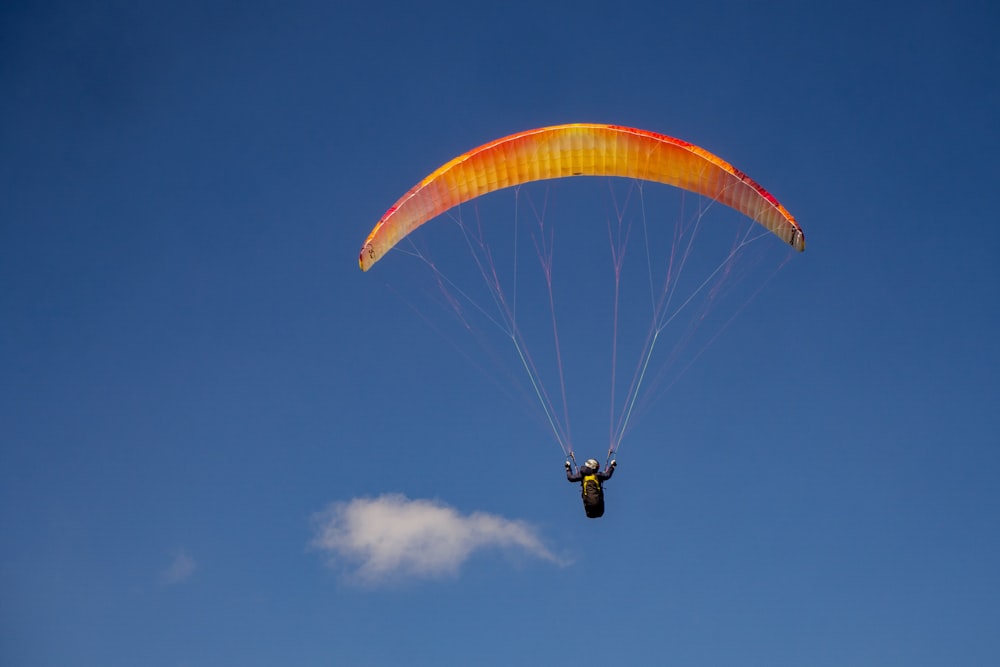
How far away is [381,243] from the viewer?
2173cm

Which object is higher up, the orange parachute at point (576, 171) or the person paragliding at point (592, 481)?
the orange parachute at point (576, 171)

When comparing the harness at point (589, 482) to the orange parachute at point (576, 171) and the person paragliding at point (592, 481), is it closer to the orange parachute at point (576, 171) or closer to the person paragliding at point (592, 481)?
the person paragliding at point (592, 481)

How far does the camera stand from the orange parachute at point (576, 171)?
70.3 feet

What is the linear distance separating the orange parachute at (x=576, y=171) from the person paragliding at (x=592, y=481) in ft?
19.0

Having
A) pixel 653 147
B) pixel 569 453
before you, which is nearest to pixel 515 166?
pixel 653 147

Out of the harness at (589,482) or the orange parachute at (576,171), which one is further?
the orange parachute at (576,171)

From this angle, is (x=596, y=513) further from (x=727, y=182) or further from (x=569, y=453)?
(x=727, y=182)

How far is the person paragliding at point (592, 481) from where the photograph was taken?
20.0 metres

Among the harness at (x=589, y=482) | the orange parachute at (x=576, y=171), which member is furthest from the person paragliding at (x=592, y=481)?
the orange parachute at (x=576, y=171)

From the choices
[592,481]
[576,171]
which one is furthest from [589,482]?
[576,171]

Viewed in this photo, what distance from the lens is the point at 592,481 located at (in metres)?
20.1

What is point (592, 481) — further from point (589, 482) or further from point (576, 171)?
point (576, 171)

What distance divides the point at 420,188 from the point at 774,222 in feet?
23.4

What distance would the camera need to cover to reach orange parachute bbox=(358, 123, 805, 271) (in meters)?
21.4
